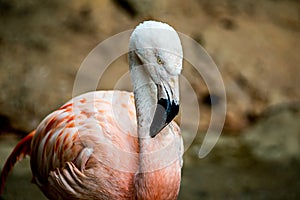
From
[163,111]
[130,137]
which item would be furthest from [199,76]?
[163,111]

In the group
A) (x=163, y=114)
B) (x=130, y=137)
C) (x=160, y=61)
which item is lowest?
(x=130, y=137)

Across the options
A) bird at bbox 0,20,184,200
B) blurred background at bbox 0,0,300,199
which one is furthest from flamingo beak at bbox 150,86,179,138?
blurred background at bbox 0,0,300,199

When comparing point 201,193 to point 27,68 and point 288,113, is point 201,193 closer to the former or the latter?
point 288,113

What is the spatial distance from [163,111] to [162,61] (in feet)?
0.79

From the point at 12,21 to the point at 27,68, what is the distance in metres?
0.55

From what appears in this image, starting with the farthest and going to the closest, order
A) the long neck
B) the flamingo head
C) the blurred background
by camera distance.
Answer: the blurred background < the long neck < the flamingo head

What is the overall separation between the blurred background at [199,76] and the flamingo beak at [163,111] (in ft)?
6.48

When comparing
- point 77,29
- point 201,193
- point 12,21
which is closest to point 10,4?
point 12,21

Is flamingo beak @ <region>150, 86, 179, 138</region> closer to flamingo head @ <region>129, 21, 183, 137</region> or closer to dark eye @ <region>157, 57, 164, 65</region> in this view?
flamingo head @ <region>129, 21, 183, 137</region>

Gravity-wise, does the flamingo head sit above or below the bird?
above

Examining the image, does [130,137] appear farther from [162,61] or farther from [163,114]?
[162,61]

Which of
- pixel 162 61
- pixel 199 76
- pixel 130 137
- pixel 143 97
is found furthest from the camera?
pixel 199 76

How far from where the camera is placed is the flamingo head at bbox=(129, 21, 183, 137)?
285 cm

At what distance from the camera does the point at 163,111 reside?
115 inches
